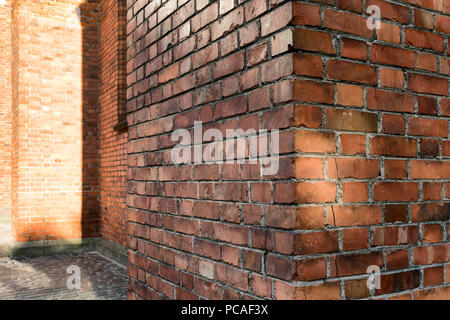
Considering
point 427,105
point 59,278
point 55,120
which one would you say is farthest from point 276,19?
point 55,120

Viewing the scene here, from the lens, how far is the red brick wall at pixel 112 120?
21.5ft

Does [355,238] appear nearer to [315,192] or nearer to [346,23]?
[315,192]

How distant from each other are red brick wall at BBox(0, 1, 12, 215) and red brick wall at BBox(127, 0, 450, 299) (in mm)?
11964

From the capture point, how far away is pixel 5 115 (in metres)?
12.3

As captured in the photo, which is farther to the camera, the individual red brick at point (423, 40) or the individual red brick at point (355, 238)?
the individual red brick at point (423, 40)

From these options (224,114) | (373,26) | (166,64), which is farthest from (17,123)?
(373,26)

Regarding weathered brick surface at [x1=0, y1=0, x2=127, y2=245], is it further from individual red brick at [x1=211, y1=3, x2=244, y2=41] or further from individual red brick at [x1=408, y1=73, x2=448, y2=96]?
individual red brick at [x1=408, y1=73, x2=448, y2=96]

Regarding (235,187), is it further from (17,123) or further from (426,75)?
(17,123)

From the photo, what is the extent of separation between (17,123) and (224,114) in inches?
270

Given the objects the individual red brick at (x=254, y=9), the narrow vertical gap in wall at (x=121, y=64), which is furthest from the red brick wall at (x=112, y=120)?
the individual red brick at (x=254, y=9)

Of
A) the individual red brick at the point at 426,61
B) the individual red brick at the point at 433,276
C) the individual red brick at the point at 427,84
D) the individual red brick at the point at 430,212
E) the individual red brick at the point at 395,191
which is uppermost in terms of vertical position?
the individual red brick at the point at 426,61

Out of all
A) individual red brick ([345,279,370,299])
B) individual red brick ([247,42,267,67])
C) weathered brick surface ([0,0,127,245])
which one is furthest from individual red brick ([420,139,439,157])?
weathered brick surface ([0,0,127,245])

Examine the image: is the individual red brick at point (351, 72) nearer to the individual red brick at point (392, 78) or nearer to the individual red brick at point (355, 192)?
the individual red brick at point (392, 78)

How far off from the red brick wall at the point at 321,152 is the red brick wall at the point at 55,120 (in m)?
6.24
